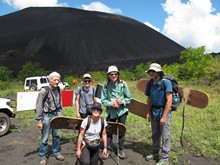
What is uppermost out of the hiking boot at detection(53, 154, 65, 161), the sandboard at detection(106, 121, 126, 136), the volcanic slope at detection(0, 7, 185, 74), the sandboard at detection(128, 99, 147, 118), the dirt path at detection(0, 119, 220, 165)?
the volcanic slope at detection(0, 7, 185, 74)

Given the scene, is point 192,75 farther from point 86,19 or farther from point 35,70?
point 86,19

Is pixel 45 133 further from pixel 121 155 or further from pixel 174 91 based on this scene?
pixel 174 91

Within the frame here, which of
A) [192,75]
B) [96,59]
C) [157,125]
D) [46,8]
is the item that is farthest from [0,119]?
[46,8]

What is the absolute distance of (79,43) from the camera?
368 feet

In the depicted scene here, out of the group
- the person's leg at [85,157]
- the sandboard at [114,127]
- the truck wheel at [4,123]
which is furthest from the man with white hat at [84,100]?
the truck wheel at [4,123]

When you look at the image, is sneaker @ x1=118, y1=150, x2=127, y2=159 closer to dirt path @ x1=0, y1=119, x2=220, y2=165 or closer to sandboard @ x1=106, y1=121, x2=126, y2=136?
dirt path @ x1=0, y1=119, x2=220, y2=165

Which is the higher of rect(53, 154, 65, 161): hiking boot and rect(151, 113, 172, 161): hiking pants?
rect(151, 113, 172, 161): hiking pants

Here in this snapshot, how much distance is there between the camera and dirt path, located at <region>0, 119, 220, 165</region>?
5.68 metres

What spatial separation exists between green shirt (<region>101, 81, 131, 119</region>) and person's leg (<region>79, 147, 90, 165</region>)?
1181mm

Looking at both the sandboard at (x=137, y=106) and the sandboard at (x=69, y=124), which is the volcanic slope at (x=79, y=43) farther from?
the sandboard at (x=69, y=124)

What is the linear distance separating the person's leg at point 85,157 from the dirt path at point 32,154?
1.24 metres

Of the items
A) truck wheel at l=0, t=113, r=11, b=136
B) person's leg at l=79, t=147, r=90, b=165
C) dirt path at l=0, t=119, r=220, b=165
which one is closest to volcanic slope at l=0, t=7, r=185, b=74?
truck wheel at l=0, t=113, r=11, b=136

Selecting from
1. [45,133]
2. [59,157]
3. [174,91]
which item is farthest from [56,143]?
[174,91]

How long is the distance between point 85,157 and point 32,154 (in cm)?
228
